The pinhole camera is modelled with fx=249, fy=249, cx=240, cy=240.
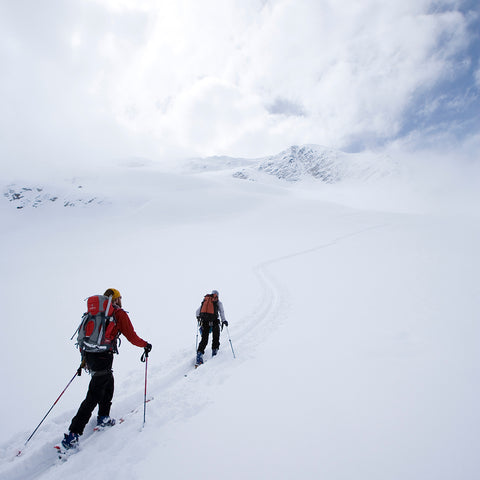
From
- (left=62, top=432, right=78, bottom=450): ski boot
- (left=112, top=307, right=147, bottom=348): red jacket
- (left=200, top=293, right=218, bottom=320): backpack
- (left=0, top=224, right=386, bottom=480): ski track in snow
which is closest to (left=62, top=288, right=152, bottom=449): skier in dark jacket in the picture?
(left=112, top=307, right=147, bottom=348): red jacket

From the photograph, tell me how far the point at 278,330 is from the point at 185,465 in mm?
4896

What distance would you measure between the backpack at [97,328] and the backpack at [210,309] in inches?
111

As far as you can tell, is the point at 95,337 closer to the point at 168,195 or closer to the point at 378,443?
the point at 378,443

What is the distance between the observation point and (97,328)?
13.3 feet

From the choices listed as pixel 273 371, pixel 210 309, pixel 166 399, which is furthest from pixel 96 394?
pixel 273 371

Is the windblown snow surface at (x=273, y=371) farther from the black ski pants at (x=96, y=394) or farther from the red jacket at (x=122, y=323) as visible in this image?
the red jacket at (x=122, y=323)

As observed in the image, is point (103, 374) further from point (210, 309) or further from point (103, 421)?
point (210, 309)

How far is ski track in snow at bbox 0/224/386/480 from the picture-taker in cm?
376

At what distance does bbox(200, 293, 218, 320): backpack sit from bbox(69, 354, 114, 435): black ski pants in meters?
2.74

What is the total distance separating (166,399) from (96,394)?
1.29 m

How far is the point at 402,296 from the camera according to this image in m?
9.15

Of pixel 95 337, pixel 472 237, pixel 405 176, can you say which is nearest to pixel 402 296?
pixel 95 337

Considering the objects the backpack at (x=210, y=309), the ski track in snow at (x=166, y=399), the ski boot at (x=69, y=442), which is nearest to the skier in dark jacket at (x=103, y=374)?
the ski boot at (x=69, y=442)

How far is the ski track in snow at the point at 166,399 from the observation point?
12.3 feet
